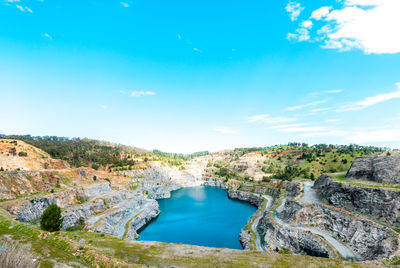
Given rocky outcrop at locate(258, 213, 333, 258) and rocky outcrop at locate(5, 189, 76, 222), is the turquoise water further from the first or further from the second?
rocky outcrop at locate(5, 189, 76, 222)

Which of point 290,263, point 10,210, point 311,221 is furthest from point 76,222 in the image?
point 311,221

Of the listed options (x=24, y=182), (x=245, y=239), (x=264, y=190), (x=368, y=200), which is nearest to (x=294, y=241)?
(x=245, y=239)

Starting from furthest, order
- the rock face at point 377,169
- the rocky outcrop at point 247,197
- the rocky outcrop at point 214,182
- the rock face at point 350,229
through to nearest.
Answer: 1. the rocky outcrop at point 214,182
2. the rocky outcrop at point 247,197
3. the rock face at point 377,169
4. the rock face at point 350,229

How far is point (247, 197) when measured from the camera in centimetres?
10600

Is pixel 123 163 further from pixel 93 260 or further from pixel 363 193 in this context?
pixel 363 193

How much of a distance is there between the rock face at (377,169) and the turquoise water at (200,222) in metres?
39.0

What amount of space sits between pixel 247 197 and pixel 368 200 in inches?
2682

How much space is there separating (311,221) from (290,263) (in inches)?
969

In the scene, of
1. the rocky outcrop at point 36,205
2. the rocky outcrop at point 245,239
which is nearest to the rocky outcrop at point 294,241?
the rocky outcrop at point 245,239

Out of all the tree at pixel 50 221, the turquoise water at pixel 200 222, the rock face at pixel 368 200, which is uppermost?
the rock face at pixel 368 200

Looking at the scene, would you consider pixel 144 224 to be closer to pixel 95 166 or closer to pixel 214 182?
pixel 95 166

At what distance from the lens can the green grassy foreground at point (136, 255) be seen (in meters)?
24.4

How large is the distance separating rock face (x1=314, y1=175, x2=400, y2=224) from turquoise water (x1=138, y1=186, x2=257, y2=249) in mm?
28924

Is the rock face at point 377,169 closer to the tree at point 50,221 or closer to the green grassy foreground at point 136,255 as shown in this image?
the green grassy foreground at point 136,255
